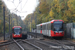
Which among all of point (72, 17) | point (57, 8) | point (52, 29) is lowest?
point (52, 29)

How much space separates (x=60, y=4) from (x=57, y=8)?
3.09 meters

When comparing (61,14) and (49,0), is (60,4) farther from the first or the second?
(49,0)

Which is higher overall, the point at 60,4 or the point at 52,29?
the point at 60,4

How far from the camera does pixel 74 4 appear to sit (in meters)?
29.7

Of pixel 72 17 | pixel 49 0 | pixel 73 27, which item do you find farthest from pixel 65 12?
pixel 49 0

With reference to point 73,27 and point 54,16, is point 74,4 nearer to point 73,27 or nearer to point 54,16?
point 73,27

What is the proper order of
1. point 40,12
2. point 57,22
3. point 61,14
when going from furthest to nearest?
point 40,12 → point 61,14 → point 57,22

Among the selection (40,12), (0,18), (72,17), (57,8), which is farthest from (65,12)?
(0,18)

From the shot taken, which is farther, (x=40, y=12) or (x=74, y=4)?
(x=40, y=12)

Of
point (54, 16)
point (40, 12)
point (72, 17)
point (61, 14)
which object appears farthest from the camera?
point (40, 12)

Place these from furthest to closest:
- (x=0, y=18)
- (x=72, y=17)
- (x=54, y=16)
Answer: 1. (x=0, y=18)
2. (x=54, y=16)
3. (x=72, y=17)

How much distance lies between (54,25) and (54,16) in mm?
12952

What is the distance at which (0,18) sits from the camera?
6600 cm

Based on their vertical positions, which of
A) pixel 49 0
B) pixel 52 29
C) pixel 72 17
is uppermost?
pixel 49 0
